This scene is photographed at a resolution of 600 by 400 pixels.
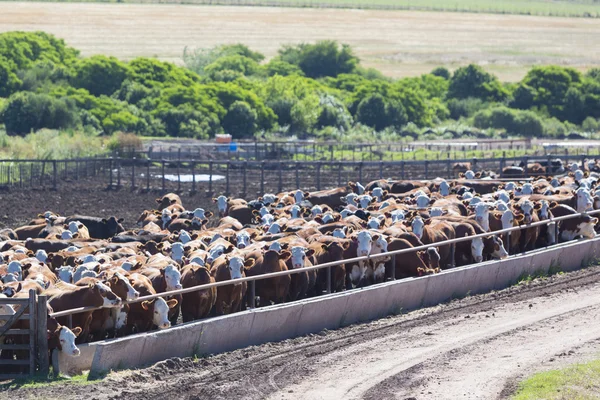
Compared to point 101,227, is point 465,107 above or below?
above

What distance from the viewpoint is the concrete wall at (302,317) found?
1675 centimetres

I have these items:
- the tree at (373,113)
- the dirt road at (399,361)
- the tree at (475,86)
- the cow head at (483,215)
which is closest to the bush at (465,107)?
the tree at (475,86)

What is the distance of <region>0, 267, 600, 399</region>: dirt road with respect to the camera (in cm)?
1559

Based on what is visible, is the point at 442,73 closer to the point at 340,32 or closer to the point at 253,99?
the point at 340,32

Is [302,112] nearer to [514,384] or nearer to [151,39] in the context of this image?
[151,39]

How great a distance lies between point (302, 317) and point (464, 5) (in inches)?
6829

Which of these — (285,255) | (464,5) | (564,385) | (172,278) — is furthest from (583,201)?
(464,5)

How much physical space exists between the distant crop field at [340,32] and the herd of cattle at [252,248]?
89.9m

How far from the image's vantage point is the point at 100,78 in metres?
88.6

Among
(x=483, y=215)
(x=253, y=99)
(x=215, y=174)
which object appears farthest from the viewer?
(x=253, y=99)

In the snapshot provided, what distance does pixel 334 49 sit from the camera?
116875mm

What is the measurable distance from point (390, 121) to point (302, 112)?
9.37 meters

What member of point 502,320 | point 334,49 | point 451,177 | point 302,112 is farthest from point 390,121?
point 502,320

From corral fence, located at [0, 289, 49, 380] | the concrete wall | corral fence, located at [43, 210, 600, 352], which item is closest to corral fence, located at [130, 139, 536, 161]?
corral fence, located at [43, 210, 600, 352]
